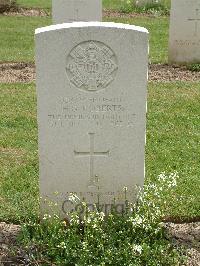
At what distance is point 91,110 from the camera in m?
4.55

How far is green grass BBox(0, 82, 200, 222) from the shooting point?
525 centimetres

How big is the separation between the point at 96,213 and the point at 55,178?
0.47m

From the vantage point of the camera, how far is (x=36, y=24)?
14.5 metres

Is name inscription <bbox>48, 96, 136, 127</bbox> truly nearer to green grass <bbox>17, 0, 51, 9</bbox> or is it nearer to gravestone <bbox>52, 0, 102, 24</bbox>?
gravestone <bbox>52, 0, 102, 24</bbox>

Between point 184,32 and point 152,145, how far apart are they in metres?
4.01

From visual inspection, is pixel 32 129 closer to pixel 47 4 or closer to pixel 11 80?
pixel 11 80

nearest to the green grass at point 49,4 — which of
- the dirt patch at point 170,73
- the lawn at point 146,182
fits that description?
the lawn at point 146,182

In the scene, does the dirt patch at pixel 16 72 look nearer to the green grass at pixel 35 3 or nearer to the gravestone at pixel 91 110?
the gravestone at pixel 91 110

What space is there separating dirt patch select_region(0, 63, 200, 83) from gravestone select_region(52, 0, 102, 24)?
1.08 metres

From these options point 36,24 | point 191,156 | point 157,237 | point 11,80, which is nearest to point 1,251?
point 157,237

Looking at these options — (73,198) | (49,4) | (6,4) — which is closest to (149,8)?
(49,4)

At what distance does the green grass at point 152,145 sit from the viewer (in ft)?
17.2

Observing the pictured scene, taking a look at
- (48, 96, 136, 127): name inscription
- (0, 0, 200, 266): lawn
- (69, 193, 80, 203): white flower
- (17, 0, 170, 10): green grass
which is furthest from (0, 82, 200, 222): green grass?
(17, 0, 170, 10): green grass

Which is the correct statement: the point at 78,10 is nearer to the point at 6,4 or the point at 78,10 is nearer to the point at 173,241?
the point at 6,4
